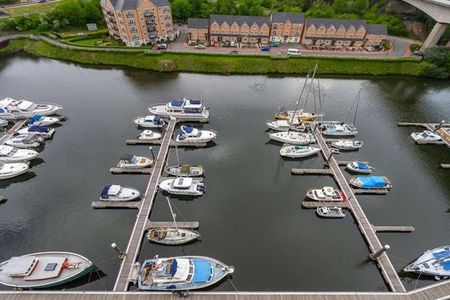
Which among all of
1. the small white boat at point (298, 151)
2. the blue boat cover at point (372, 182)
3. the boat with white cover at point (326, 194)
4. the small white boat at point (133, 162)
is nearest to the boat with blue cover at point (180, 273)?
the boat with white cover at point (326, 194)

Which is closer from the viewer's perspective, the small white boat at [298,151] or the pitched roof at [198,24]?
the small white boat at [298,151]

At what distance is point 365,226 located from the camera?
39125 millimetres

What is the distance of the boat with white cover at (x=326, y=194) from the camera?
141 feet

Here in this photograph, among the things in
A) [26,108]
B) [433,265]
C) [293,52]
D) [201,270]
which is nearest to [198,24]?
[293,52]

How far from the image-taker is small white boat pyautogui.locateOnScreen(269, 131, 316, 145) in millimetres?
54906

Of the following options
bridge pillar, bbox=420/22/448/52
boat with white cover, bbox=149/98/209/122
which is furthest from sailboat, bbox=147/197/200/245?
bridge pillar, bbox=420/22/448/52

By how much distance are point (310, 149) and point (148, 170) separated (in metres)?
32.5

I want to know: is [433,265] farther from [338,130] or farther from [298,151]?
[338,130]

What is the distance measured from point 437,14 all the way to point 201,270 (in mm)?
102452

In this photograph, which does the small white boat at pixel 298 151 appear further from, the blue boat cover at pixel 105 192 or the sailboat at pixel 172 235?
the blue boat cover at pixel 105 192


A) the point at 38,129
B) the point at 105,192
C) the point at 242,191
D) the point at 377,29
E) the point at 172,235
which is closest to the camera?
the point at 172,235

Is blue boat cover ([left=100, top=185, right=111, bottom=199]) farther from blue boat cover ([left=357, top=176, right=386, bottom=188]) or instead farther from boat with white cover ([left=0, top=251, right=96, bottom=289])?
blue boat cover ([left=357, top=176, right=386, bottom=188])

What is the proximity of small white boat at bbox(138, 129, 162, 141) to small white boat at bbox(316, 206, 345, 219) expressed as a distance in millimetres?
34869

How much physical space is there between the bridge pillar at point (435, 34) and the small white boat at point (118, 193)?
10190cm
